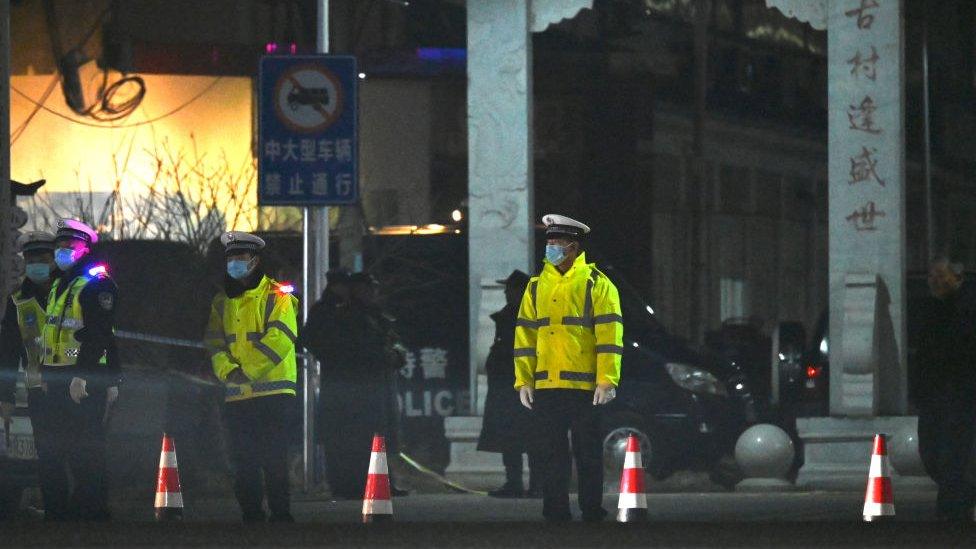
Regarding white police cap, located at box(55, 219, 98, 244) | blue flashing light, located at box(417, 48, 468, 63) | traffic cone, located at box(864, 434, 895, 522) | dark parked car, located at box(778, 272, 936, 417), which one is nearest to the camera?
white police cap, located at box(55, 219, 98, 244)

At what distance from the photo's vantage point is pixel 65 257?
485 inches

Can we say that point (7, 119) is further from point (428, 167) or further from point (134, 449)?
point (428, 167)

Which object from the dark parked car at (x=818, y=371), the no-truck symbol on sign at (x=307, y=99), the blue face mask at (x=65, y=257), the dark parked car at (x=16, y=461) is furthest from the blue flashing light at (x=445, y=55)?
the blue face mask at (x=65, y=257)

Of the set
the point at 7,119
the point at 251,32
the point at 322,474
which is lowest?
the point at 322,474

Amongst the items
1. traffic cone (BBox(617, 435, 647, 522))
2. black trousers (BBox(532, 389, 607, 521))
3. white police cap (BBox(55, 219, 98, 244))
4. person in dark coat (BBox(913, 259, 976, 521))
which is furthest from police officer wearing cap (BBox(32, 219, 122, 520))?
person in dark coat (BBox(913, 259, 976, 521))

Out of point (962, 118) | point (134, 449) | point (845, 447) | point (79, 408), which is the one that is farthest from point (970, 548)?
point (962, 118)

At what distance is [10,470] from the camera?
12.6m

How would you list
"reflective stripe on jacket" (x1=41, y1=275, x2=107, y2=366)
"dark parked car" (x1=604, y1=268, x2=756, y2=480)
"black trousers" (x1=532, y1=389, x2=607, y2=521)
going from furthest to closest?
"dark parked car" (x1=604, y1=268, x2=756, y2=480)
"reflective stripe on jacket" (x1=41, y1=275, x2=107, y2=366)
"black trousers" (x1=532, y1=389, x2=607, y2=521)

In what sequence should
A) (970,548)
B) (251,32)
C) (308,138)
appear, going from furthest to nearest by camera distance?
(251,32)
(308,138)
(970,548)

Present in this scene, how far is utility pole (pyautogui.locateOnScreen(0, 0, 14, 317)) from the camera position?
45.4 ft

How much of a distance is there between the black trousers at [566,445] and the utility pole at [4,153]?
13.1 ft

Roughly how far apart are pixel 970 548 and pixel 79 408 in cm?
492

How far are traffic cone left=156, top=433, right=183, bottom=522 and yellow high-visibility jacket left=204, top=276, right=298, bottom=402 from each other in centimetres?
95

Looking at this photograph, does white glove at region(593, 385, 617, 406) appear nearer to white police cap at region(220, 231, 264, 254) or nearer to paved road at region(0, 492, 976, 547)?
paved road at region(0, 492, 976, 547)
